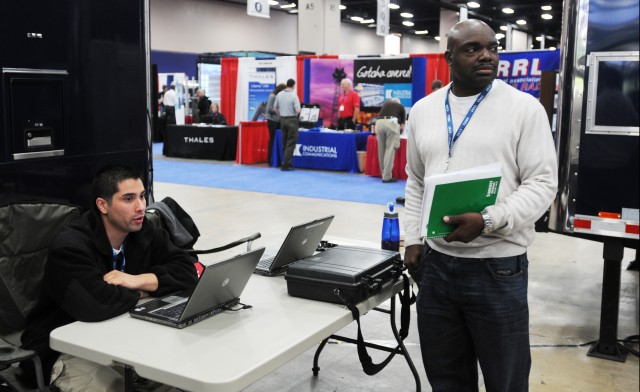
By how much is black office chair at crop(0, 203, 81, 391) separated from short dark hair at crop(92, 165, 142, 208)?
365mm

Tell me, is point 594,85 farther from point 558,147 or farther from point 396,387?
point 396,387

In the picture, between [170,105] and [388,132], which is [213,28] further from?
[388,132]

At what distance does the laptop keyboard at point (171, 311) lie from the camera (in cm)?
194

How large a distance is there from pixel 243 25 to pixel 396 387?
23328 mm

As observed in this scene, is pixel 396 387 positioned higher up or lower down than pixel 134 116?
lower down

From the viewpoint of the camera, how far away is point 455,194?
1.74 metres

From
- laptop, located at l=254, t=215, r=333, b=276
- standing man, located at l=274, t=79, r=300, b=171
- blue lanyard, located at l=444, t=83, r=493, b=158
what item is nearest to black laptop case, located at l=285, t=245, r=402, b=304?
laptop, located at l=254, t=215, r=333, b=276

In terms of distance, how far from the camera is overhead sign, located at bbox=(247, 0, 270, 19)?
14469 mm

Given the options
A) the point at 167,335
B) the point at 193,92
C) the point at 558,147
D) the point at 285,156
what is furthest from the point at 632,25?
the point at 193,92

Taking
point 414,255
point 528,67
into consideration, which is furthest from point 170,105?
point 414,255

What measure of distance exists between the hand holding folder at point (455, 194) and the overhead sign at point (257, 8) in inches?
527

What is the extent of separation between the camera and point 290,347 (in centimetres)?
176

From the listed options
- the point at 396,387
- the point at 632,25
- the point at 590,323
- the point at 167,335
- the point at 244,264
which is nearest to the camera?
the point at 167,335

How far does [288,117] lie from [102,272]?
9409 mm
